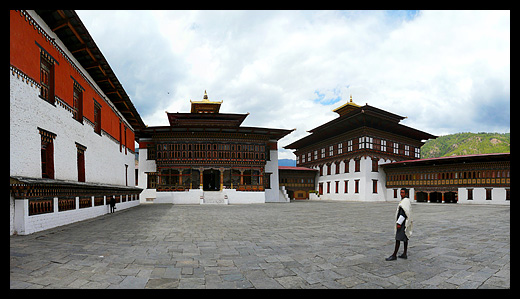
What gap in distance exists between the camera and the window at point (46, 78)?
11.2 meters

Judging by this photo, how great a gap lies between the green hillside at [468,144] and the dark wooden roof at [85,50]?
113 meters

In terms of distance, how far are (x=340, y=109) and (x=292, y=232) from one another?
42718mm

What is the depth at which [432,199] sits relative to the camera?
3612 cm

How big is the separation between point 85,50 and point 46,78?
2.67 m

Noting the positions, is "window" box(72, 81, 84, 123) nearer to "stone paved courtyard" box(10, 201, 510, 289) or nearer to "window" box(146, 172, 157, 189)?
"stone paved courtyard" box(10, 201, 510, 289)

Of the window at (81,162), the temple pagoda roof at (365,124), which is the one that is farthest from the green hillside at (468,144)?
the window at (81,162)

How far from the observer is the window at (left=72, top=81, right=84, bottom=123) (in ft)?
48.2

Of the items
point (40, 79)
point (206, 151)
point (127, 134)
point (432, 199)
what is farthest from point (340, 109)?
point (40, 79)

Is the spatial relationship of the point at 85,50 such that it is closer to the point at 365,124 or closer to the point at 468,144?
the point at 365,124

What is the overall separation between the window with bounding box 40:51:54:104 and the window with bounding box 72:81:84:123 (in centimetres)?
271

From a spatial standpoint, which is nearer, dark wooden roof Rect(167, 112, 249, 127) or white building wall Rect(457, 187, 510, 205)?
white building wall Rect(457, 187, 510, 205)

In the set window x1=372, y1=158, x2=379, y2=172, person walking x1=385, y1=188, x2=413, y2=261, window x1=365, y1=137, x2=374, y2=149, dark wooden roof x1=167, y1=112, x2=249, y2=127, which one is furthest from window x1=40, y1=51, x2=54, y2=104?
window x1=372, y1=158, x2=379, y2=172

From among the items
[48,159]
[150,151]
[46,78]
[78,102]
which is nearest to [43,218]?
[48,159]
